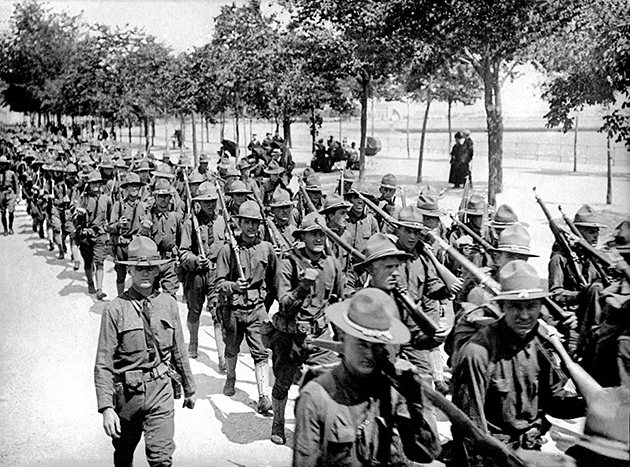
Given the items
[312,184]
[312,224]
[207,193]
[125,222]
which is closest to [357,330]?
[312,224]

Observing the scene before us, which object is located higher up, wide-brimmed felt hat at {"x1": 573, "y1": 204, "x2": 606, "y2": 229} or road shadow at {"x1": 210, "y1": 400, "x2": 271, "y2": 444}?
wide-brimmed felt hat at {"x1": 573, "y1": 204, "x2": 606, "y2": 229}

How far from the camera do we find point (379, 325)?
3.34 meters

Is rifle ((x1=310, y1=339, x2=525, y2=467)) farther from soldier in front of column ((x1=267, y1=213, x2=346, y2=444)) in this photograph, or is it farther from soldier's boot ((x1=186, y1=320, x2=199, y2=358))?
soldier's boot ((x1=186, y1=320, x2=199, y2=358))

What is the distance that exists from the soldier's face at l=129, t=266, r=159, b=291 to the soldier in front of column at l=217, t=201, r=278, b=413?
2.04 m

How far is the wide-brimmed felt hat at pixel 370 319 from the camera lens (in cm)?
331

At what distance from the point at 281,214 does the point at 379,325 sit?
18.4 feet

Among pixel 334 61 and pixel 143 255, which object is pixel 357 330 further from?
pixel 334 61

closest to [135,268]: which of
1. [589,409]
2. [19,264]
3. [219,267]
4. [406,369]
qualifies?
[219,267]

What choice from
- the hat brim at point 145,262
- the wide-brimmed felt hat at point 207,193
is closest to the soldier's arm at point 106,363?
the hat brim at point 145,262

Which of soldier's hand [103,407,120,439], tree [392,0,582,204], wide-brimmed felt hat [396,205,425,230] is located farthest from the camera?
tree [392,0,582,204]

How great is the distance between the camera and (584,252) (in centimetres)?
680

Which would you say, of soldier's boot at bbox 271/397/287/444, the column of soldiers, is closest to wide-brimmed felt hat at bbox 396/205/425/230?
the column of soldiers

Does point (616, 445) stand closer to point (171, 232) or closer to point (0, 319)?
point (171, 232)

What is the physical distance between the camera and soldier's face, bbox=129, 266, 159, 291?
544cm
